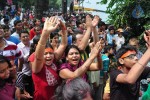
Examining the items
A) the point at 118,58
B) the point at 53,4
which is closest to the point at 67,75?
the point at 118,58

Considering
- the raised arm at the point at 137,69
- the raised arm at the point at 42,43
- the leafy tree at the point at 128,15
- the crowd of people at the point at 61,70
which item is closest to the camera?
the raised arm at the point at 137,69

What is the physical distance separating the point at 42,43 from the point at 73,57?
0.55 m

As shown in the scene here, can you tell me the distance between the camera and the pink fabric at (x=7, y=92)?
3.12m

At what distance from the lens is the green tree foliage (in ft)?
34.2

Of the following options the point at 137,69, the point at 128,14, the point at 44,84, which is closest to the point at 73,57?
the point at 44,84

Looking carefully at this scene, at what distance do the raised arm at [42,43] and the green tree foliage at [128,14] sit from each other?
683 centimetres

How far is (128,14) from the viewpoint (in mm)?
10766

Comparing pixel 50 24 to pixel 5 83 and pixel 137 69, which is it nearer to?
pixel 5 83

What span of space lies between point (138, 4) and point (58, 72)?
703 centimetres

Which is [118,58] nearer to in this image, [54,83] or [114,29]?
[54,83]

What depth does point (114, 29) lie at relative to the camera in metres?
10.9

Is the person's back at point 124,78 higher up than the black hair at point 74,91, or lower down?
lower down

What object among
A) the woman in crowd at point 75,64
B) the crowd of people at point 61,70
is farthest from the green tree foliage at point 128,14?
the woman in crowd at point 75,64

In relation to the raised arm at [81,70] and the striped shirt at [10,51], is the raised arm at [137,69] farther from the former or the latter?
the striped shirt at [10,51]
